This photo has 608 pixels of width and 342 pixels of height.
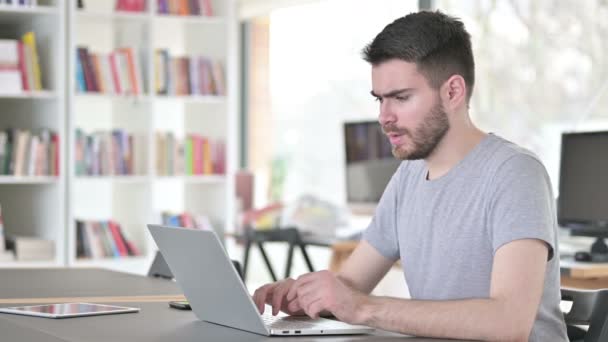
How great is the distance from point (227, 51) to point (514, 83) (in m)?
1.55

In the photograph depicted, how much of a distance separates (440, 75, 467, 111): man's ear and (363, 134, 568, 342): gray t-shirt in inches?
3.8

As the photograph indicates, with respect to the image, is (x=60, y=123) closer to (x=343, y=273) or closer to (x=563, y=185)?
(x=563, y=185)

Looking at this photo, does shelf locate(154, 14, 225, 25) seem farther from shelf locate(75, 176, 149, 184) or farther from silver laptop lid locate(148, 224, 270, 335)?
silver laptop lid locate(148, 224, 270, 335)

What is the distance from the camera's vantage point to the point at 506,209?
6.17ft

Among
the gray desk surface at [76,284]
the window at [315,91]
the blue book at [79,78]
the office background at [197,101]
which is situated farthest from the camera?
the window at [315,91]

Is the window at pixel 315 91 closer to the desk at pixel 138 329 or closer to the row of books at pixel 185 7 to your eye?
the row of books at pixel 185 7

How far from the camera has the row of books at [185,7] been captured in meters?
5.38

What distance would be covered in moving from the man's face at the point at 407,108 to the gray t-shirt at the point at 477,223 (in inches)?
3.6

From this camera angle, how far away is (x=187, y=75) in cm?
548

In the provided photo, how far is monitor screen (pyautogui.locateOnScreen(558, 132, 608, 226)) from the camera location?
402 cm

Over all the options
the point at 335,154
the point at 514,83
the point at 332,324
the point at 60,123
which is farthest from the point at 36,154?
the point at 332,324

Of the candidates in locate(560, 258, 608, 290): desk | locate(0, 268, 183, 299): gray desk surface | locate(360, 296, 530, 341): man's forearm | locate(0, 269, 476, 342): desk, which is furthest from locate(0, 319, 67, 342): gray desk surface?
locate(560, 258, 608, 290): desk

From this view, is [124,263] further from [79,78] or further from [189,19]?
[189,19]

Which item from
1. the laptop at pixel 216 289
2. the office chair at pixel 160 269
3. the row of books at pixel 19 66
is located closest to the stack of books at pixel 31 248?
the row of books at pixel 19 66
